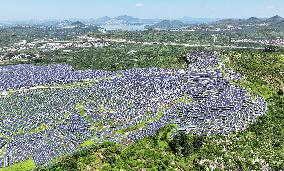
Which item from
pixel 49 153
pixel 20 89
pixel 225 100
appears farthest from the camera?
pixel 20 89

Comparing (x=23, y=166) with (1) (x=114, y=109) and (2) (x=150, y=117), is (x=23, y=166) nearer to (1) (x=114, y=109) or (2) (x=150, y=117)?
(1) (x=114, y=109)

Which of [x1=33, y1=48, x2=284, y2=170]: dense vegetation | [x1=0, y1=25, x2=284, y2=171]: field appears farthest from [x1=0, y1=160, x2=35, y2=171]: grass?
[x1=33, y1=48, x2=284, y2=170]: dense vegetation

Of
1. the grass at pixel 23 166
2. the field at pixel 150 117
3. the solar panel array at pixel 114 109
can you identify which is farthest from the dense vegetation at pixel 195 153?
the grass at pixel 23 166

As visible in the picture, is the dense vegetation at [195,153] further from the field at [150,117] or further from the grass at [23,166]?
the grass at [23,166]

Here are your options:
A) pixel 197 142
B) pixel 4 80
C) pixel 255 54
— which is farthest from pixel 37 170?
pixel 255 54

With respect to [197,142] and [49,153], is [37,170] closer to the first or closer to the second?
[49,153]

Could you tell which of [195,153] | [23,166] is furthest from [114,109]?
[23,166]

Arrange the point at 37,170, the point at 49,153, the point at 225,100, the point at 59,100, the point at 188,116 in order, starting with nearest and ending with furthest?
the point at 37,170 < the point at 49,153 < the point at 188,116 < the point at 225,100 < the point at 59,100
